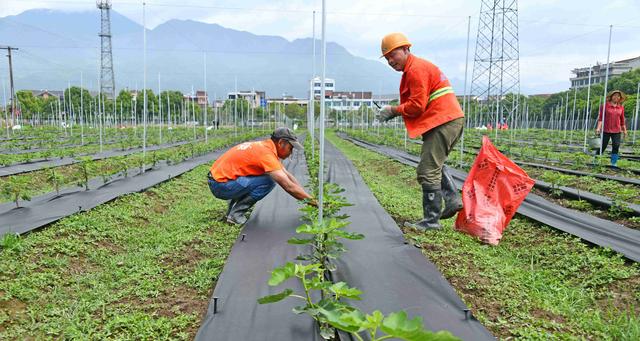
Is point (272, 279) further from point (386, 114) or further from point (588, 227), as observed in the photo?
point (588, 227)

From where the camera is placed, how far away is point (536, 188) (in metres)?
6.63

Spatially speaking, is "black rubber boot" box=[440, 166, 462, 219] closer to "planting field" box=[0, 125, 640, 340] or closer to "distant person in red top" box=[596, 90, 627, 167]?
"planting field" box=[0, 125, 640, 340]

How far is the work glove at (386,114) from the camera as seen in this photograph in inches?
154

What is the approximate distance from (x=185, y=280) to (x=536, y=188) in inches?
212

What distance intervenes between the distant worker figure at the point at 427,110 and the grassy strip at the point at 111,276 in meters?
1.81

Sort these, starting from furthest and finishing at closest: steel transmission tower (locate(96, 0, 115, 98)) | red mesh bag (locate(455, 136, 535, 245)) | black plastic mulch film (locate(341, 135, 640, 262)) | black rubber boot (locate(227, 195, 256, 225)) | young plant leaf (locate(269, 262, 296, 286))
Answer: steel transmission tower (locate(96, 0, 115, 98)) → black rubber boot (locate(227, 195, 256, 225)) → red mesh bag (locate(455, 136, 535, 245)) → black plastic mulch film (locate(341, 135, 640, 262)) → young plant leaf (locate(269, 262, 296, 286))

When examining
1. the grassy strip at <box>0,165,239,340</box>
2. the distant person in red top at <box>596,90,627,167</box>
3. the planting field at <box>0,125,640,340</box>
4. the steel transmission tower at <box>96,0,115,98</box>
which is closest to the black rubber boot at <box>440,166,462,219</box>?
the planting field at <box>0,125,640,340</box>

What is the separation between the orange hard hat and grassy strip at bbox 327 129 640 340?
1.55m

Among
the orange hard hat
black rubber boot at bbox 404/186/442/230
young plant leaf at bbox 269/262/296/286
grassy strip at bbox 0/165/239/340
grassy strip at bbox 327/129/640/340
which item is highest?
the orange hard hat

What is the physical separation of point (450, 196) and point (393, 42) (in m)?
1.47

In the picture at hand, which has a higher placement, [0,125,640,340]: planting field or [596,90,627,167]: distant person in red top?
[596,90,627,167]: distant person in red top

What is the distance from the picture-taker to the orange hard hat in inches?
145

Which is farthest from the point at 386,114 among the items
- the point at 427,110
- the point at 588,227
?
the point at 588,227

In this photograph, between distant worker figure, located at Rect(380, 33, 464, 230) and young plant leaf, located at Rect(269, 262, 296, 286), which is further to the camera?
distant worker figure, located at Rect(380, 33, 464, 230)
